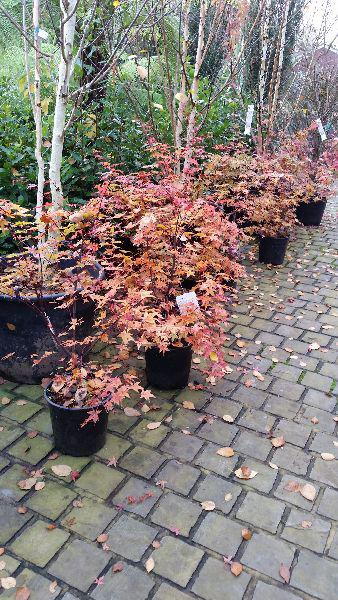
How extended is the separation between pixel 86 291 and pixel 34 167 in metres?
2.00

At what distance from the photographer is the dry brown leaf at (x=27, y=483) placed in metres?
2.40

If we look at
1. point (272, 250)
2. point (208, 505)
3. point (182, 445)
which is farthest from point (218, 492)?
point (272, 250)

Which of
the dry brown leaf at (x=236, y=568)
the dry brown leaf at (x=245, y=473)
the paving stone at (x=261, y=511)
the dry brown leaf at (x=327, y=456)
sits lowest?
the dry brown leaf at (x=236, y=568)

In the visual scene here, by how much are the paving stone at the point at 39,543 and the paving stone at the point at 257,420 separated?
126 centimetres

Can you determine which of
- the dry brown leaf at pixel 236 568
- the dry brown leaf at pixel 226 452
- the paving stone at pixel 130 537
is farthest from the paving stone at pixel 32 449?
the dry brown leaf at pixel 236 568

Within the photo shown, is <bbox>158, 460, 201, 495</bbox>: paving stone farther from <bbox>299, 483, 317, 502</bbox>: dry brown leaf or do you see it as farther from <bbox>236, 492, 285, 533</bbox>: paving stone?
<bbox>299, 483, 317, 502</bbox>: dry brown leaf

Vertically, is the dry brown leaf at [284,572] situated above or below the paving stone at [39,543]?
above

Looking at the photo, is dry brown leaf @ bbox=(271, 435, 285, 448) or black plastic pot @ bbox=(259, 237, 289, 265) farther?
black plastic pot @ bbox=(259, 237, 289, 265)

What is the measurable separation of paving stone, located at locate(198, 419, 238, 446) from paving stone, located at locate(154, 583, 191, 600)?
0.92m

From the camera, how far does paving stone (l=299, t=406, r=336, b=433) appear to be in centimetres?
289

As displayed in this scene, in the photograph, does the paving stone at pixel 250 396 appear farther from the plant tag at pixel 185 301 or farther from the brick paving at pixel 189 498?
the plant tag at pixel 185 301

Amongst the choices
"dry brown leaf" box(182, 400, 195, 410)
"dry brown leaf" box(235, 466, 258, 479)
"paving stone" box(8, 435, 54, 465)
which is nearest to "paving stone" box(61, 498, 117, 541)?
"paving stone" box(8, 435, 54, 465)

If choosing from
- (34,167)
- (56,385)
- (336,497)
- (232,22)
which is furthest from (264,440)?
(232,22)

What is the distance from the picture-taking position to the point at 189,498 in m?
2.37
